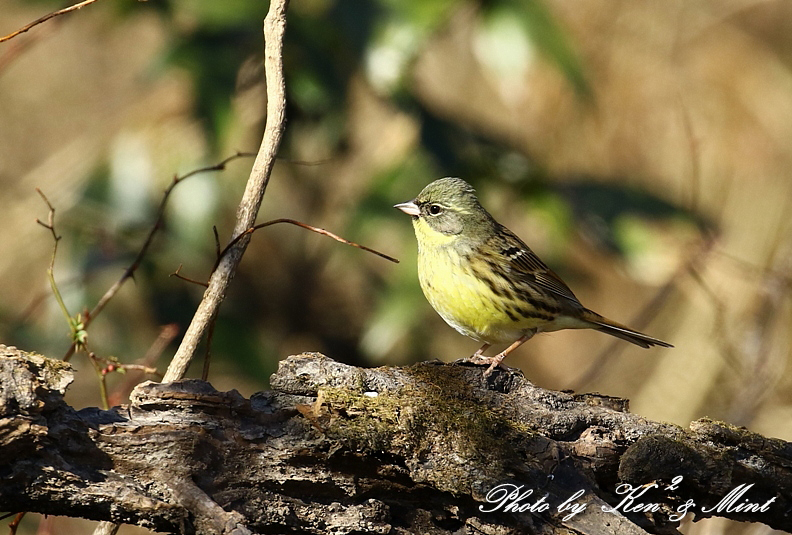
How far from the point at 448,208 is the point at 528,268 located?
64cm

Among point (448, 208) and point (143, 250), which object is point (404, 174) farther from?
point (143, 250)

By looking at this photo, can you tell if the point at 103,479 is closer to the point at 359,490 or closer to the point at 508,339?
the point at 359,490

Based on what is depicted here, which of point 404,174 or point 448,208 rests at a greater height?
point 404,174

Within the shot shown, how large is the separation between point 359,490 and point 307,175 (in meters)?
5.81

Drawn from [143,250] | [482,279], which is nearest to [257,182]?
[143,250]

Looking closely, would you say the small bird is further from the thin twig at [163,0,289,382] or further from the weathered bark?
the thin twig at [163,0,289,382]

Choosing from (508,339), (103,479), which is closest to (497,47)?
(508,339)

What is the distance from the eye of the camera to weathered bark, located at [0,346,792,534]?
2.64 meters

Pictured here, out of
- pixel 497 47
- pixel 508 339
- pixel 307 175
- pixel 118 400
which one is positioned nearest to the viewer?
pixel 118 400

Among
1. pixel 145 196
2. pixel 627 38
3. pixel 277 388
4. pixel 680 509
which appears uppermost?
pixel 627 38

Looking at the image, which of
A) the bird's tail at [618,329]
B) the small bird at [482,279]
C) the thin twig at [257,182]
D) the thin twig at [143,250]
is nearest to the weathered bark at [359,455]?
the thin twig at [257,182]

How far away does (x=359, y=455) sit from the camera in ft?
9.71

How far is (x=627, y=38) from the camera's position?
36.3 ft

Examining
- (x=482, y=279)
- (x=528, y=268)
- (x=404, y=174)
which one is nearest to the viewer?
(x=482, y=279)
